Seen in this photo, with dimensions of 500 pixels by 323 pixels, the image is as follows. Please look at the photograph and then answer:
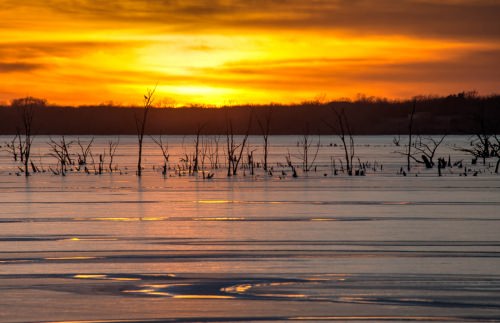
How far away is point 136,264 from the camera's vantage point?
7.54m

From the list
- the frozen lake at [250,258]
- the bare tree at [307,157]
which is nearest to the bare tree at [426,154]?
the bare tree at [307,157]

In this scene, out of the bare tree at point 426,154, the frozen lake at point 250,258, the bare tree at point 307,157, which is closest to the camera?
the frozen lake at point 250,258

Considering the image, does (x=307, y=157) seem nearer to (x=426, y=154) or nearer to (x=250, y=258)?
(x=426, y=154)

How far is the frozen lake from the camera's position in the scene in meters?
5.76

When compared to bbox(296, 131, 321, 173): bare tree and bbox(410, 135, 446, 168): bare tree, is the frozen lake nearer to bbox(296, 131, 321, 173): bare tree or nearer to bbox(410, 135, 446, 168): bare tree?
bbox(296, 131, 321, 173): bare tree

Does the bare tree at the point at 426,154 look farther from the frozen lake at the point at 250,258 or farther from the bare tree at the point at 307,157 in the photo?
the frozen lake at the point at 250,258

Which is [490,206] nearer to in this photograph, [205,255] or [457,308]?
[205,255]

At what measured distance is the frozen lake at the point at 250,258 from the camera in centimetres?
576

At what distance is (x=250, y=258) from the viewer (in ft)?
25.8

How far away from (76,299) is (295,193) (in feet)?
34.0

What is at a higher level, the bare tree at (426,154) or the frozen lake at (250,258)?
the bare tree at (426,154)

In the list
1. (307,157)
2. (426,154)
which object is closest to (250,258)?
(426,154)

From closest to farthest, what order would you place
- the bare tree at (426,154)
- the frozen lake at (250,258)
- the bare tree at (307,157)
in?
the frozen lake at (250,258) < the bare tree at (307,157) < the bare tree at (426,154)

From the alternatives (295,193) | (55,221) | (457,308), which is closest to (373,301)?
(457,308)
